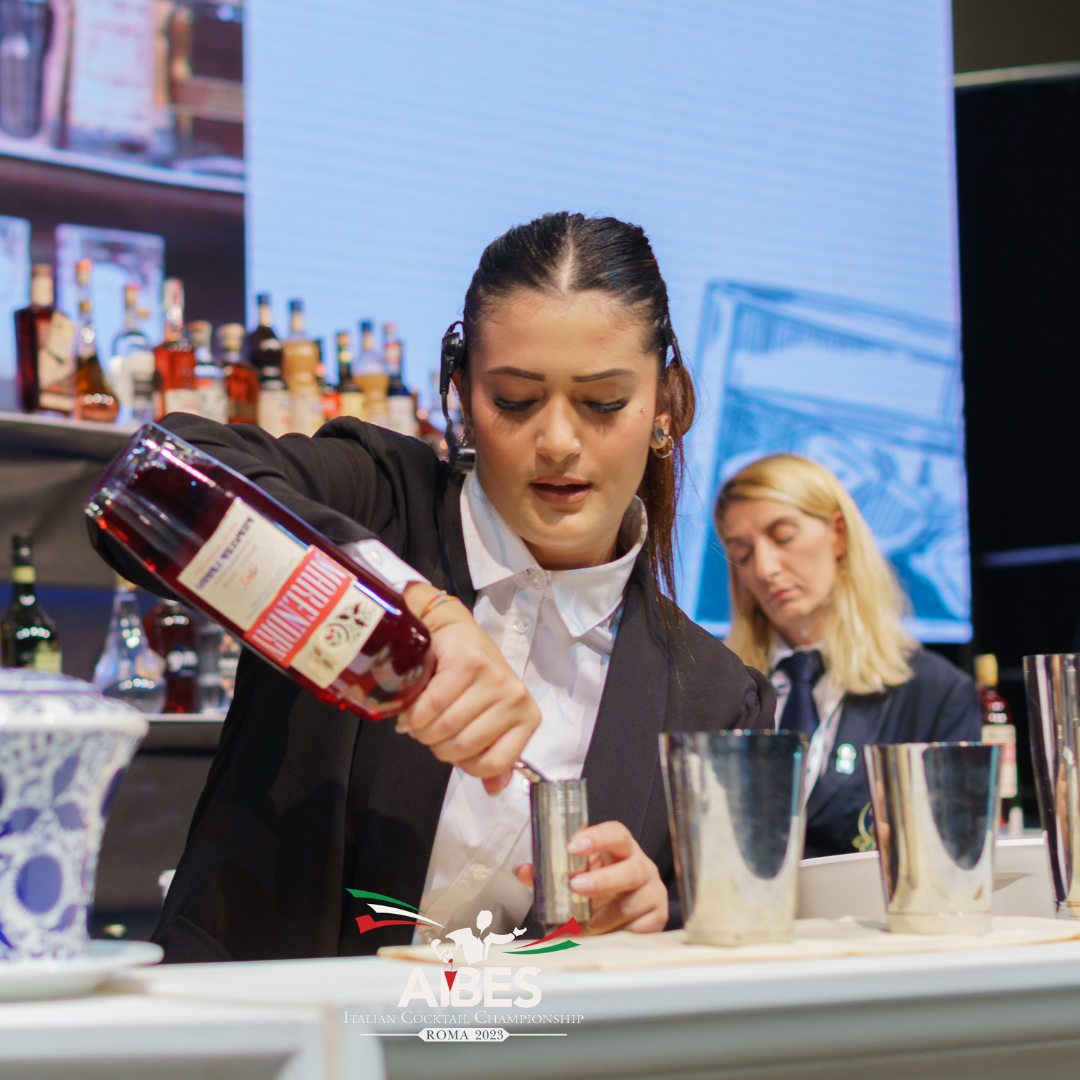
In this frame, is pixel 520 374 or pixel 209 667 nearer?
pixel 520 374

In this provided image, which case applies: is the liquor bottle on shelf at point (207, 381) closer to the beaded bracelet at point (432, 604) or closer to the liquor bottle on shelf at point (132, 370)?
the liquor bottle on shelf at point (132, 370)

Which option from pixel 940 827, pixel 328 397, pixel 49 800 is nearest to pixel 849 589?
pixel 328 397

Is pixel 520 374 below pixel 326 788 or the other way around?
the other way around

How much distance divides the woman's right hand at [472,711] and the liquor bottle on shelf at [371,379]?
1908mm

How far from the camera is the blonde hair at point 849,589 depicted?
250cm

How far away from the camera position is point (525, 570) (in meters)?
1.14

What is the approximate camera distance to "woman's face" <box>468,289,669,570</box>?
1063 mm

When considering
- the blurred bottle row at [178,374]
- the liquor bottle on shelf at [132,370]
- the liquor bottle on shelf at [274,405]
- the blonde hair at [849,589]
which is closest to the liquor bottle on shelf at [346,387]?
the blurred bottle row at [178,374]

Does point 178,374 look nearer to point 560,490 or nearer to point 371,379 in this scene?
point 371,379

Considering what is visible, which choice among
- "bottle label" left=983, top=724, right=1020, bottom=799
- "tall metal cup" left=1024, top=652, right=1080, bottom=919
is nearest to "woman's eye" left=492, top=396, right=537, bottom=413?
"tall metal cup" left=1024, top=652, right=1080, bottom=919

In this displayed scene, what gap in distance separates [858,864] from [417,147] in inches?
106

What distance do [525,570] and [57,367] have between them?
1.59m

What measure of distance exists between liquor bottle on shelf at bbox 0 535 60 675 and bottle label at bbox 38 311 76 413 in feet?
0.90

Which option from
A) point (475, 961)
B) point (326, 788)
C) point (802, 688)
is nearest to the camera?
point (475, 961)
